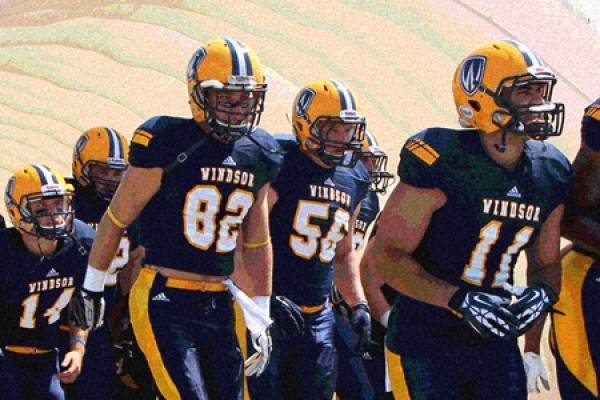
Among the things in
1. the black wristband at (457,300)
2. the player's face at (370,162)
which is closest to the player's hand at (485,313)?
the black wristband at (457,300)

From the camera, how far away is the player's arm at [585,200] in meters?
4.80

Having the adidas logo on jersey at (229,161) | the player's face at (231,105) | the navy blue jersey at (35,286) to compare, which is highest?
the player's face at (231,105)

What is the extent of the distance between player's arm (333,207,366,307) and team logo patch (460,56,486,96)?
5.98ft

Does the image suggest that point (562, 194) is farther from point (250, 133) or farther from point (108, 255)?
point (108, 255)

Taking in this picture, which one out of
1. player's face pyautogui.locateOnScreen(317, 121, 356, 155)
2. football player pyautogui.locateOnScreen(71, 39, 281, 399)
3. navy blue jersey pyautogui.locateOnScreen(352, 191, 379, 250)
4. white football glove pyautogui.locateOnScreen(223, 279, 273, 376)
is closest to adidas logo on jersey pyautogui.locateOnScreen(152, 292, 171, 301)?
football player pyautogui.locateOnScreen(71, 39, 281, 399)

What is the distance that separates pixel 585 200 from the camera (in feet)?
15.8

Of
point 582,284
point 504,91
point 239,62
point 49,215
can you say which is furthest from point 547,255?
point 49,215

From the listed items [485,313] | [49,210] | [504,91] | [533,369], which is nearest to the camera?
[485,313]

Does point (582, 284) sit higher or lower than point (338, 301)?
higher

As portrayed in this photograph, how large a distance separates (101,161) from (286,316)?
2.35m

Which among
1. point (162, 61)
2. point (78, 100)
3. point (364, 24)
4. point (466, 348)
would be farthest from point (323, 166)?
point (78, 100)

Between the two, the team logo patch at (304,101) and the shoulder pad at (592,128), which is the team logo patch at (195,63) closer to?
the team logo patch at (304,101)

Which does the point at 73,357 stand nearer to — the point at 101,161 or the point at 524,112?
the point at 101,161

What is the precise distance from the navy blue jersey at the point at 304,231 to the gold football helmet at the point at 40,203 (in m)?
1.19
